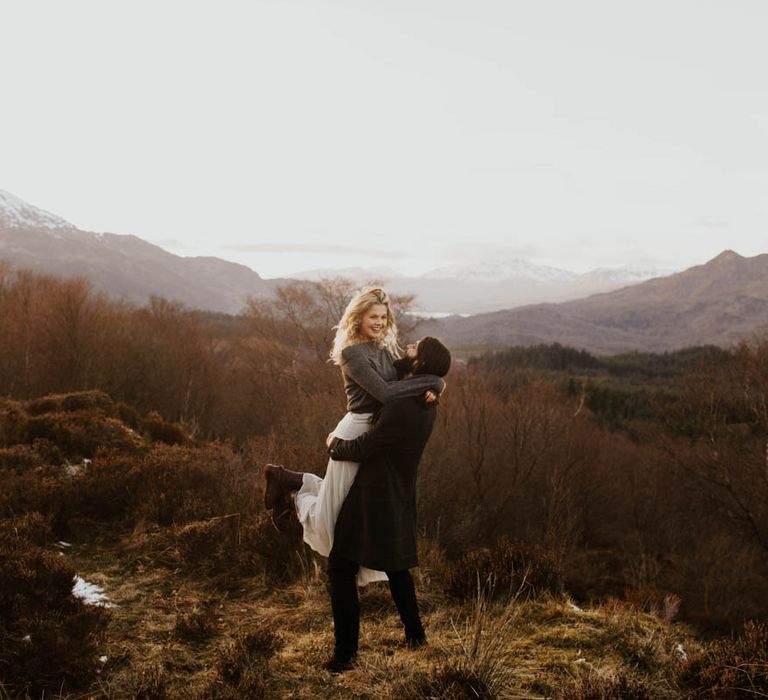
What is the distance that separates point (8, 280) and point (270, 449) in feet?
69.0

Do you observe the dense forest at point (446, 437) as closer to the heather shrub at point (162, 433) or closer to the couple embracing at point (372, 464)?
the heather shrub at point (162, 433)

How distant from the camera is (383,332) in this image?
3.34 m

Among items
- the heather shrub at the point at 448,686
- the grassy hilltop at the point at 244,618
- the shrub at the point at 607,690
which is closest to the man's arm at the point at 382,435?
the grassy hilltop at the point at 244,618

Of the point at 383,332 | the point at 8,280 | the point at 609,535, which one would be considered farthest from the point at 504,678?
the point at 609,535

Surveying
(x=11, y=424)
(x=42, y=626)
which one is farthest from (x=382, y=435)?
(x=11, y=424)

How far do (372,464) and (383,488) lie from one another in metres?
0.14

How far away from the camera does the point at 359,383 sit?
314 cm

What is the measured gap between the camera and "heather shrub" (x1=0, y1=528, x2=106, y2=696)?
3324 millimetres

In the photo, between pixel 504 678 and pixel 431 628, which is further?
pixel 431 628

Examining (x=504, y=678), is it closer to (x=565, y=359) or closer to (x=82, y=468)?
(x=82, y=468)

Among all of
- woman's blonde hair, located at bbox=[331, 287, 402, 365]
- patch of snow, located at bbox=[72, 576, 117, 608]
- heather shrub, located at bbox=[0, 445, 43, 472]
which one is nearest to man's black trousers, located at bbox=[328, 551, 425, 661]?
woman's blonde hair, located at bbox=[331, 287, 402, 365]

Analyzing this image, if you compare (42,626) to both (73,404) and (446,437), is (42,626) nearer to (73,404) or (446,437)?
(73,404)

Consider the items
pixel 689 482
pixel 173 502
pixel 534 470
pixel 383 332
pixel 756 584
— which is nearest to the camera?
pixel 383 332

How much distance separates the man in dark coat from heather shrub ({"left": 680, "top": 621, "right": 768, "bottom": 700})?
4.79 feet
